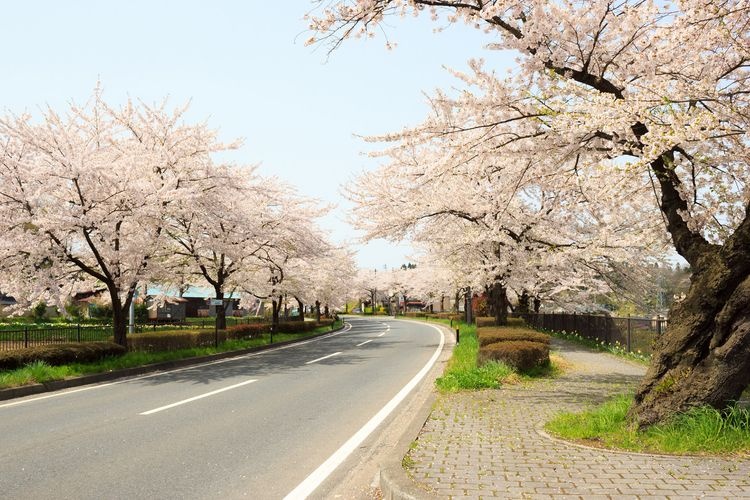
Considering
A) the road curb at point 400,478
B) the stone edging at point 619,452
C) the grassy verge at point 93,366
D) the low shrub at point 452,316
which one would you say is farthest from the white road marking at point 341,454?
the low shrub at point 452,316

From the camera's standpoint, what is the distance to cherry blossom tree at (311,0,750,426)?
5.49m

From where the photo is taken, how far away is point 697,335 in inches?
224

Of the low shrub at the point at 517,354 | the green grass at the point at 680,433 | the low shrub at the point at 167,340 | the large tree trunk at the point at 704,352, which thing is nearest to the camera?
the green grass at the point at 680,433

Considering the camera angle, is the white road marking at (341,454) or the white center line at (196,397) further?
the white center line at (196,397)

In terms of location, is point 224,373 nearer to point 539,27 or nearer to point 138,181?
point 138,181

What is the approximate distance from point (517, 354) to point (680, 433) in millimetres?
5733

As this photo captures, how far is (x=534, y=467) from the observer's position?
4680 millimetres

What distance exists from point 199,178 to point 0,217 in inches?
227

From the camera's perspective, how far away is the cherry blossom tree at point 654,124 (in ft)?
18.0

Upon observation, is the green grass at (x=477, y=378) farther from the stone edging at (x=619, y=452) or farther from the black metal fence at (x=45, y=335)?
the black metal fence at (x=45, y=335)

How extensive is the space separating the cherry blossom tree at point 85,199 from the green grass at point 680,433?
1311cm

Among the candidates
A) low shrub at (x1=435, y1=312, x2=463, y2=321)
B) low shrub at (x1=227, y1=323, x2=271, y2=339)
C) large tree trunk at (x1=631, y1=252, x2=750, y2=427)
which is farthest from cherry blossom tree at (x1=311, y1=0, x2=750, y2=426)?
low shrub at (x1=435, y1=312, x2=463, y2=321)

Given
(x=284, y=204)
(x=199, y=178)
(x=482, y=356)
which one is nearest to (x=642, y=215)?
(x=482, y=356)

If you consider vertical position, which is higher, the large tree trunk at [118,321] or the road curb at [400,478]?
the large tree trunk at [118,321]
